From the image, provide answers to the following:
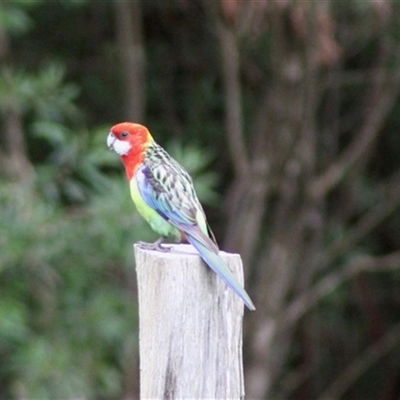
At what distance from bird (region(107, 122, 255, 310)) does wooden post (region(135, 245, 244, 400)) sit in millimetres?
281

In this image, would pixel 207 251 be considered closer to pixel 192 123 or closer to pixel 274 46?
pixel 274 46

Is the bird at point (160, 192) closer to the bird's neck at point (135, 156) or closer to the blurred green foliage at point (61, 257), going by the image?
the bird's neck at point (135, 156)

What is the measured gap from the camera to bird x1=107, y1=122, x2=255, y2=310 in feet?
A: 12.2

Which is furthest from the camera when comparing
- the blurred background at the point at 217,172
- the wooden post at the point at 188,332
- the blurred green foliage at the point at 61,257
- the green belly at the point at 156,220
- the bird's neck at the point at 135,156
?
the blurred background at the point at 217,172

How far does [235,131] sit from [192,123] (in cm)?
67

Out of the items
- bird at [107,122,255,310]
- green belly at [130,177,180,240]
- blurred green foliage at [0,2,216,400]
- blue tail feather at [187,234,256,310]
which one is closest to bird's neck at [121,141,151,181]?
bird at [107,122,255,310]

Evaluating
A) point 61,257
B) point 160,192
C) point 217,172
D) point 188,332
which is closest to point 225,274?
point 188,332

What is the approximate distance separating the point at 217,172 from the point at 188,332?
21.7 ft

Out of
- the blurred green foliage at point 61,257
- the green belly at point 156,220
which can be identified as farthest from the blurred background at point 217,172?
the green belly at point 156,220

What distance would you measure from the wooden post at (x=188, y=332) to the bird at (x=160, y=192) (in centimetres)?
28

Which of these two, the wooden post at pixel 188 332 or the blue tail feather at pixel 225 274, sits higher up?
the blue tail feather at pixel 225 274

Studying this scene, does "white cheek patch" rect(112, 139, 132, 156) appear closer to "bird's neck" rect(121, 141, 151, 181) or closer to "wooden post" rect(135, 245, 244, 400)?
"bird's neck" rect(121, 141, 151, 181)

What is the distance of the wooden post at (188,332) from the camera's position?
3047 mm

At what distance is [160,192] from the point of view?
396cm
